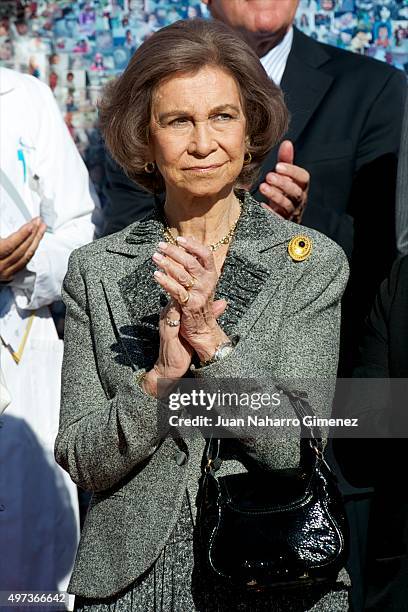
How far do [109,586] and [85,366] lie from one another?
21.0 inches

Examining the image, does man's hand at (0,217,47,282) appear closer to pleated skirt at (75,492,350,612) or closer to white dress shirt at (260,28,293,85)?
white dress shirt at (260,28,293,85)

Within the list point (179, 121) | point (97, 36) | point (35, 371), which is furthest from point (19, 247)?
point (97, 36)

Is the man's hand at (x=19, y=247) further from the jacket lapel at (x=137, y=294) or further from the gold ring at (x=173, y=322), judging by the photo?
the gold ring at (x=173, y=322)

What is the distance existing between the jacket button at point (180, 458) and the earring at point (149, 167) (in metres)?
0.82

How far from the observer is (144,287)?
285 centimetres

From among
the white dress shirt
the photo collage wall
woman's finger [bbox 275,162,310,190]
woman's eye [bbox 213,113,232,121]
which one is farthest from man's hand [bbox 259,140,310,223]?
the photo collage wall

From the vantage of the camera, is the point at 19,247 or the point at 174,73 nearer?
the point at 174,73

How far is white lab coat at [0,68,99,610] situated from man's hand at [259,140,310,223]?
0.77 metres

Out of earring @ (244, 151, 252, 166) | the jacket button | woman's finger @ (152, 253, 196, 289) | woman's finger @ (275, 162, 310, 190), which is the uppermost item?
woman's finger @ (152, 253, 196, 289)

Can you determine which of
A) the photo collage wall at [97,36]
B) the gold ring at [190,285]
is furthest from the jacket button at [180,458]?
the photo collage wall at [97,36]

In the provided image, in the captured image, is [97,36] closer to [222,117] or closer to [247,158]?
[247,158]

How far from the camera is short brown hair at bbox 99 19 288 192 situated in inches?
111

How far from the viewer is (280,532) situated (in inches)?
94.5

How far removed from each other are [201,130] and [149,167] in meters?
0.34
